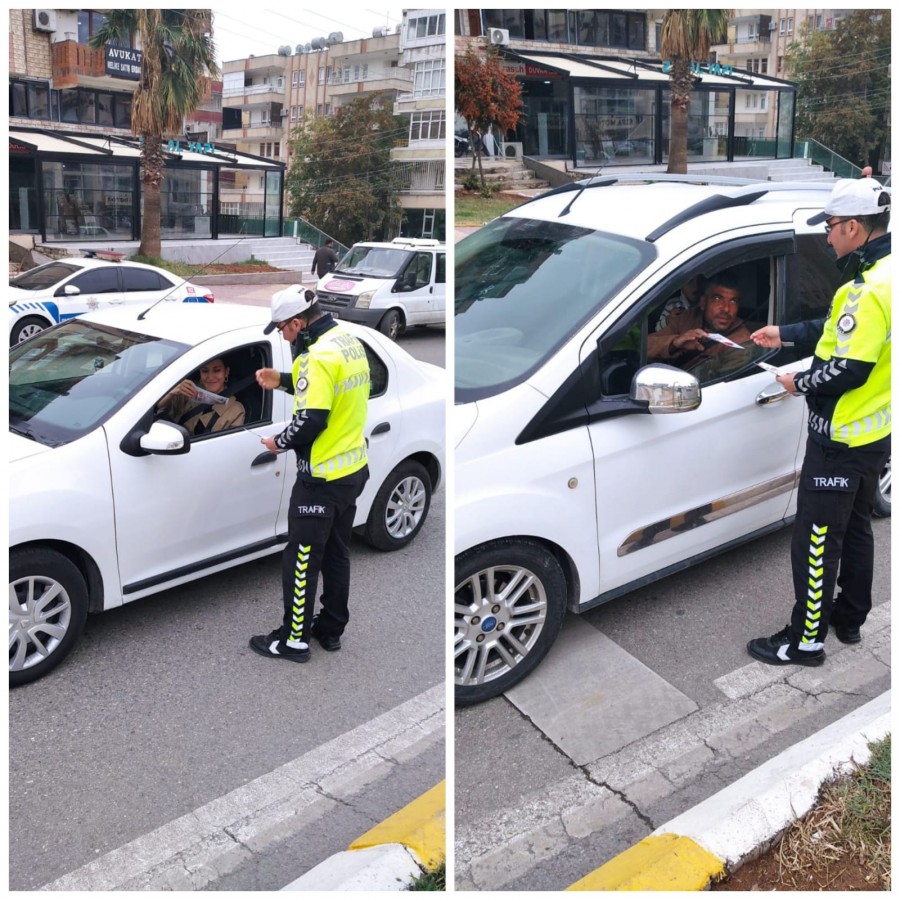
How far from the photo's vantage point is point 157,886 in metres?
2.37

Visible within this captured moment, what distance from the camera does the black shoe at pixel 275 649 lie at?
3609 millimetres

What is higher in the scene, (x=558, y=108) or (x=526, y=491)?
(x=558, y=108)

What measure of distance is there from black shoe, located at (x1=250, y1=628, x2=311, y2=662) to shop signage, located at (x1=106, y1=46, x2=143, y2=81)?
4528 mm

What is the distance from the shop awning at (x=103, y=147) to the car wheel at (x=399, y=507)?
7281 mm

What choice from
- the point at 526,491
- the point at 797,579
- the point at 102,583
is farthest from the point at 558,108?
the point at 102,583

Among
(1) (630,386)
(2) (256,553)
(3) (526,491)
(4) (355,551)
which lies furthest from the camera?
(4) (355,551)

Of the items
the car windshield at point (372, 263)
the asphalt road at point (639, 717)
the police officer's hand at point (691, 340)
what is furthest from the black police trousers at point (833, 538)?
the car windshield at point (372, 263)

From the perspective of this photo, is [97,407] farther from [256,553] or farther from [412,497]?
[412,497]

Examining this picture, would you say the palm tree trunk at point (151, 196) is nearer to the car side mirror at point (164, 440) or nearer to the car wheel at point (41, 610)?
the car side mirror at point (164, 440)

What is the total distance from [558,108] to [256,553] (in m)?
2.28

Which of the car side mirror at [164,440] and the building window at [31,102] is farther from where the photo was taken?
the building window at [31,102]

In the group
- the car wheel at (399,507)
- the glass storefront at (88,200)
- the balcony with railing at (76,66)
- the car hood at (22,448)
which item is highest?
the balcony with railing at (76,66)

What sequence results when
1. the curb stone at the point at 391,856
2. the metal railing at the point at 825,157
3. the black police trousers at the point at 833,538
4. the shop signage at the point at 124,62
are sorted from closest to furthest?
1. the curb stone at the point at 391,856
2. the metal railing at the point at 825,157
3. the black police trousers at the point at 833,538
4. the shop signage at the point at 124,62

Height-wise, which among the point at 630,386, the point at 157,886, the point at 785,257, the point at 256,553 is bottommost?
the point at 157,886
